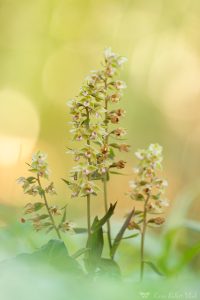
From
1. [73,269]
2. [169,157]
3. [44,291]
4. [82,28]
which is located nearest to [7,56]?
[82,28]

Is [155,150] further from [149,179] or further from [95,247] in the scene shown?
[95,247]

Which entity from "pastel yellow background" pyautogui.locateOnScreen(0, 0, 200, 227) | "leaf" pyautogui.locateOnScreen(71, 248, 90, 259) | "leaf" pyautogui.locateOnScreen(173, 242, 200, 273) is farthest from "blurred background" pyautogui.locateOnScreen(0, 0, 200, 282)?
"leaf" pyautogui.locateOnScreen(71, 248, 90, 259)

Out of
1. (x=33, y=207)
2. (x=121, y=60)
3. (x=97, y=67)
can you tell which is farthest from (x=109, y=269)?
(x=97, y=67)

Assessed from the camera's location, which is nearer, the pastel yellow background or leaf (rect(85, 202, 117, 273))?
leaf (rect(85, 202, 117, 273))

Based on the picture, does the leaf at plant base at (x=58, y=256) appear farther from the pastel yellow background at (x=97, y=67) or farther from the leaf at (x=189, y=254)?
the pastel yellow background at (x=97, y=67)

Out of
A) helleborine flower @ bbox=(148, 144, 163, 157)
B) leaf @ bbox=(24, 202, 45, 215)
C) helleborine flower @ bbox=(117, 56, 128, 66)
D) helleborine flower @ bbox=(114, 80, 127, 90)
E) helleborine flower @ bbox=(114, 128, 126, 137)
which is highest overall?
helleborine flower @ bbox=(117, 56, 128, 66)

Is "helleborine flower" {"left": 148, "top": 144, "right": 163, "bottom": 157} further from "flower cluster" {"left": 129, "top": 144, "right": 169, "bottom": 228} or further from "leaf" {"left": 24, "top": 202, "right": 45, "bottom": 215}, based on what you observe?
"leaf" {"left": 24, "top": 202, "right": 45, "bottom": 215}
